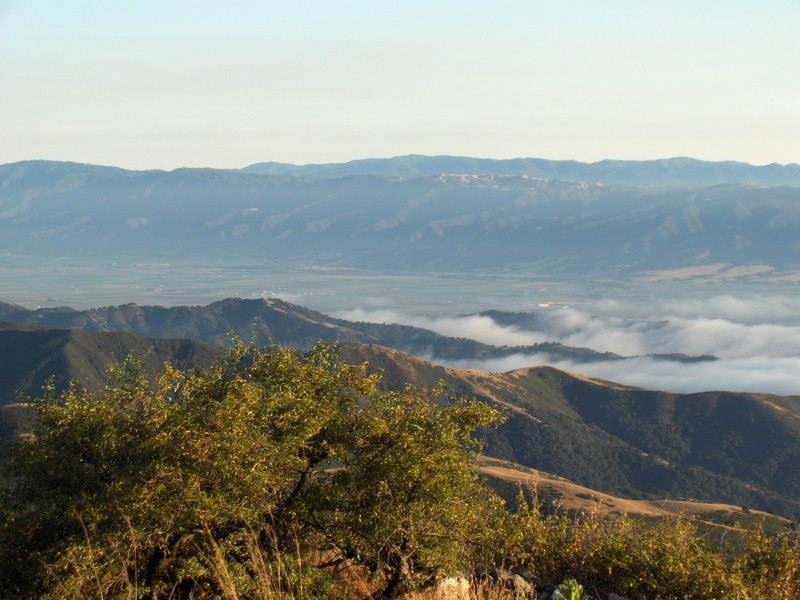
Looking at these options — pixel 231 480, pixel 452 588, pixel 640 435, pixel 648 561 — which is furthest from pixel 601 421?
pixel 231 480

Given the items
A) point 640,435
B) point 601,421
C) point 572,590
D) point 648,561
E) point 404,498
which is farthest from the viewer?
point 601,421

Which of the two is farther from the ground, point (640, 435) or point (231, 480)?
point (231, 480)

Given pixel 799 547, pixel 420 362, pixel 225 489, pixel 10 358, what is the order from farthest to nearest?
pixel 420 362 → pixel 10 358 → pixel 799 547 → pixel 225 489

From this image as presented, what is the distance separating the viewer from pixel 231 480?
52.4ft

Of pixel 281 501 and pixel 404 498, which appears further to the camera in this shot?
pixel 281 501

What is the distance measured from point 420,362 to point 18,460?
161645mm

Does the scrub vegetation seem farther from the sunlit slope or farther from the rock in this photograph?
the sunlit slope

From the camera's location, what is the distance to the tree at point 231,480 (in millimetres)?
15328

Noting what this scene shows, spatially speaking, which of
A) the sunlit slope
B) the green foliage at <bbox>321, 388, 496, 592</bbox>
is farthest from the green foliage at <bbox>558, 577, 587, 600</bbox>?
the sunlit slope

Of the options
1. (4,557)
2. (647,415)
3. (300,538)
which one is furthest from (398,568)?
(647,415)

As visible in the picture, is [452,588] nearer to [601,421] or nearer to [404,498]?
[404,498]

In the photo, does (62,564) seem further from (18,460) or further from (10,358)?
(10,358)

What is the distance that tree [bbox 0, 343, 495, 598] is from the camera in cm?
1533

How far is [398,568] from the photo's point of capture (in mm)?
16938
